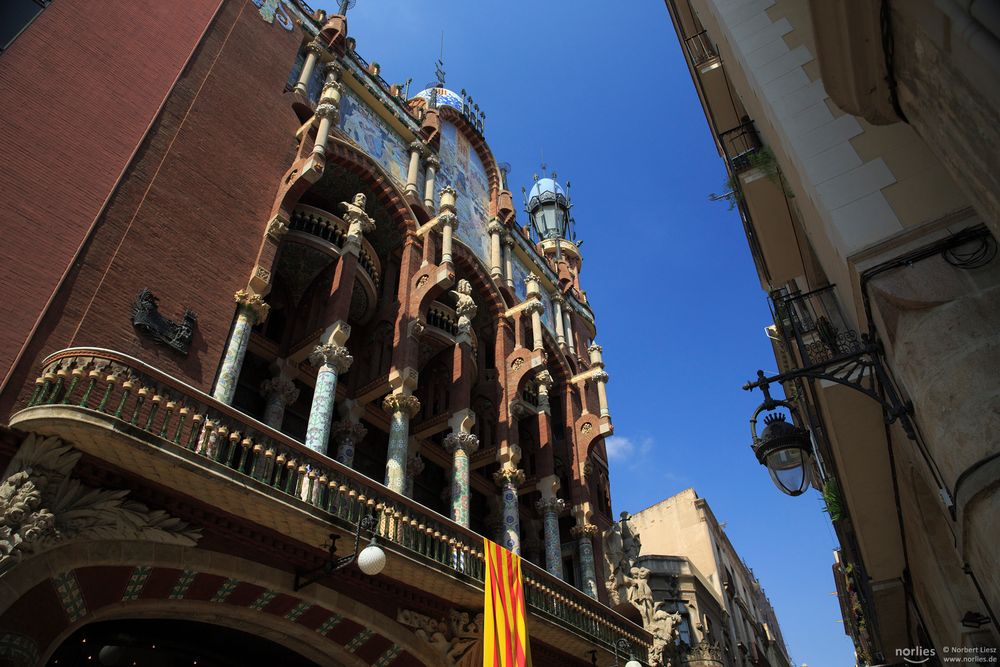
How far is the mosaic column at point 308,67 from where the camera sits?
16328mm

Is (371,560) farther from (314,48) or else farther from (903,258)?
(314,48)

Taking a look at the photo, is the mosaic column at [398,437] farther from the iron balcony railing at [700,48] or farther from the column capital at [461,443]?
the iron balcony railing at [700,48]

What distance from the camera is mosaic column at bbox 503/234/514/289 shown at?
22.2 meters

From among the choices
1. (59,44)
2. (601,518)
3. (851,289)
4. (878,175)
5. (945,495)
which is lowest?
(945,495)

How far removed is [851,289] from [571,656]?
10868 mm

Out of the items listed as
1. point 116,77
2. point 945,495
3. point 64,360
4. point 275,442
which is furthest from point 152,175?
point 945,495

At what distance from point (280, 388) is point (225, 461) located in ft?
15.4

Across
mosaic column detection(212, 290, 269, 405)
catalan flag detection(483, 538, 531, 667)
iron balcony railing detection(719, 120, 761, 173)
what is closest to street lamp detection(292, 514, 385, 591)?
catalan flag detection(483, 538, 531, 667)

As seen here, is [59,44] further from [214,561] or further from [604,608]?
[604,608]

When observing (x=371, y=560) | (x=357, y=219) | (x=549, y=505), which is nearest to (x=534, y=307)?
(x=549, y=505)

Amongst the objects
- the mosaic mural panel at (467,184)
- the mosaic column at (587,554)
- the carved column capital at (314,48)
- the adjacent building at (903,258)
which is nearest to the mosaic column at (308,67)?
the carved column capital at (314,48)

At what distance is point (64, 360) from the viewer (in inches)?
315

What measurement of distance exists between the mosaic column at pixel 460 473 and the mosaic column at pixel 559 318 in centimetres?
975

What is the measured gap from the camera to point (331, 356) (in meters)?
12.6
